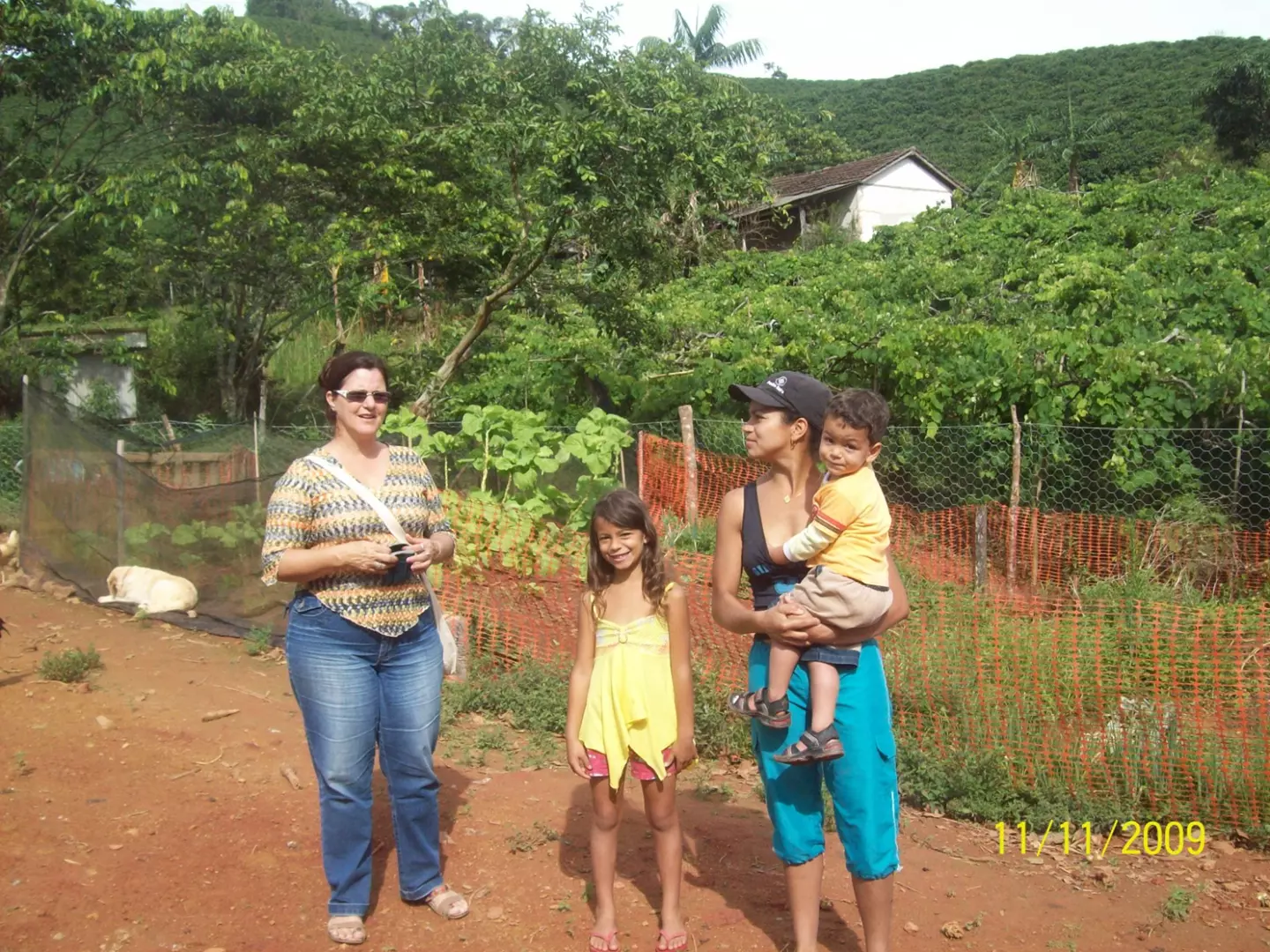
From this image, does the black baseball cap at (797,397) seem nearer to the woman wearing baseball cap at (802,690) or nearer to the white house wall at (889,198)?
the woman wearing baseball cap at (802,690)

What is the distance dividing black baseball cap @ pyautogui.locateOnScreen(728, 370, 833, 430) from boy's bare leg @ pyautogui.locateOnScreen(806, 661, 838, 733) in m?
0.62

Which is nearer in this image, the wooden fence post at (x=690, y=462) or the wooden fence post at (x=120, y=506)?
the wooden fence post at (x=120, y=506)

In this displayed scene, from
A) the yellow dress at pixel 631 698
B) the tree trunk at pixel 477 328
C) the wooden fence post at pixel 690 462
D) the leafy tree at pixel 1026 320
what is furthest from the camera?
the tree trunk at pixel 477 328

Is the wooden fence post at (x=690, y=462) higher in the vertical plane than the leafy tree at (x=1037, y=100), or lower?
lower

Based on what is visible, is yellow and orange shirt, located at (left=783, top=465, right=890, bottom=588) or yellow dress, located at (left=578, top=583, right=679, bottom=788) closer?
yellow and orange shirt, located at (left=783, top=465, right=890, bottom=588)

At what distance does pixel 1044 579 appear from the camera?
801 cm

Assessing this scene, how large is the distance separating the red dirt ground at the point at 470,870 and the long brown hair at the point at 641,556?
1.02m

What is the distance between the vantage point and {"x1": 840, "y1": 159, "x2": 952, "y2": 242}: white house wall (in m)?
29.5

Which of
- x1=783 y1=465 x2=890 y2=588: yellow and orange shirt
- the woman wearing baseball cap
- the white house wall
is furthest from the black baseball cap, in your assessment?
the white house wall

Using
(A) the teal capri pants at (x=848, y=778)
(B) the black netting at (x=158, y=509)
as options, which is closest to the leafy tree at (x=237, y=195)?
(B) the black netting at (x=158, y=509)

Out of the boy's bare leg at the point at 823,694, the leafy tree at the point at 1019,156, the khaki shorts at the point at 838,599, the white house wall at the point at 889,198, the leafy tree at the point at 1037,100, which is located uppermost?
the leafy tree at the point at 1037,100

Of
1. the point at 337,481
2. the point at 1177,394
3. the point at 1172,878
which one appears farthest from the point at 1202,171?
the point at 337,481

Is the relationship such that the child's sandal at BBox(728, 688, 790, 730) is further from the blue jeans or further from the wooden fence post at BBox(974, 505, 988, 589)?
the wooden fence post at BBox(974, 505, 988, 589)

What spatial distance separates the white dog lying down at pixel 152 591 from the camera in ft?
24.9
